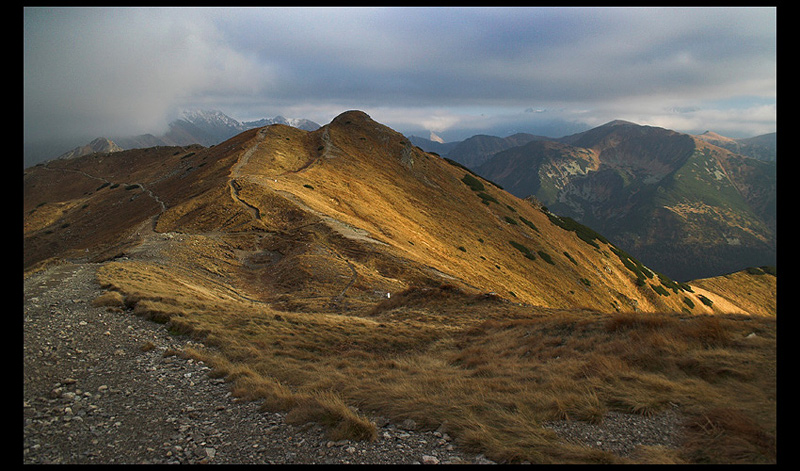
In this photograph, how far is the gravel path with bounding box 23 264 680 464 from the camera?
565 centimetres

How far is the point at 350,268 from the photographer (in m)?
27.3

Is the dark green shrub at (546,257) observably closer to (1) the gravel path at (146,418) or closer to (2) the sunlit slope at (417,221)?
(2) the sunlit slope at (417,221)

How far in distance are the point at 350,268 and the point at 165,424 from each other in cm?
2066

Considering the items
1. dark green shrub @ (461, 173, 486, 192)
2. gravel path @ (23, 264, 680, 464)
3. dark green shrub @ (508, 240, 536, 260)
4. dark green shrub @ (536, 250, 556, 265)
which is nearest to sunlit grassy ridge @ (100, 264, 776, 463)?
gravel path @ (23, 264, 680, 464)

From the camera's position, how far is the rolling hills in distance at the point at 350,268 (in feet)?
30.5

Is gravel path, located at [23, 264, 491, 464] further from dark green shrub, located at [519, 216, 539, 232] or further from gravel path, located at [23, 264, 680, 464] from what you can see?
dark green shrub, located at [519, 216, 539, 232]

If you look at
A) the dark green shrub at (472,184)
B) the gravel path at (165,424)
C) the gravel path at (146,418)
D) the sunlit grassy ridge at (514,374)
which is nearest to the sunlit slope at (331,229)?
the dark green shrub at (472,184)

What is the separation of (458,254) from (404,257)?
45.2 ft

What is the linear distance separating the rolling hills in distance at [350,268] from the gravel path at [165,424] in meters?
0.58

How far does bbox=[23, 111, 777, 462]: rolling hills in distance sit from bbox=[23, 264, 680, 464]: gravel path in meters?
0.58

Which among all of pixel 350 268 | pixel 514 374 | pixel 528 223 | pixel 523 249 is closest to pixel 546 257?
pixel 523 249

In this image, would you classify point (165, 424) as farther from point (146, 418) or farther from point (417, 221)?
point (417, 221)

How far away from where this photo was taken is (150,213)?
40.6 m
